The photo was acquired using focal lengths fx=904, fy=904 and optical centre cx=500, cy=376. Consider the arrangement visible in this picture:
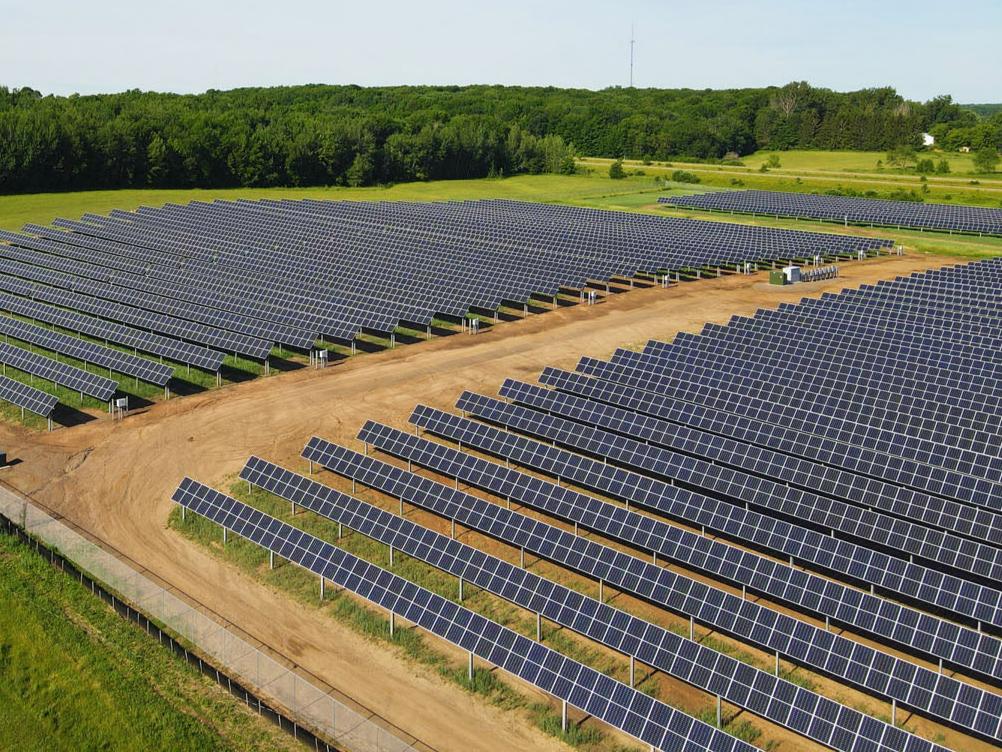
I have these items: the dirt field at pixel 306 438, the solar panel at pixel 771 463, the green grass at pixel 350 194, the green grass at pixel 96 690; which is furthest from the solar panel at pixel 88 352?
the green grass at pixel 350 194

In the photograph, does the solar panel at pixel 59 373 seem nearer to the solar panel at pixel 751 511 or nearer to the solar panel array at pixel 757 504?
the solar panel array at pixel 757 504

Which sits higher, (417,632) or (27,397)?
(27,397)

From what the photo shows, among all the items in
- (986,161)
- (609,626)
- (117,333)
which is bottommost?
(609,626)

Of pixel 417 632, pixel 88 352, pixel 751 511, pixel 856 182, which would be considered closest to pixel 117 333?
pixel 88 352

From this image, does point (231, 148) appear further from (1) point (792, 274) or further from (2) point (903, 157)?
(2) point (903, 157)

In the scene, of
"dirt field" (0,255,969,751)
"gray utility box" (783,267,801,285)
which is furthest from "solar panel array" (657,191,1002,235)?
"dirt field" (0,255,969,751)

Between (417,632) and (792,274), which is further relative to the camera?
(792,274)
